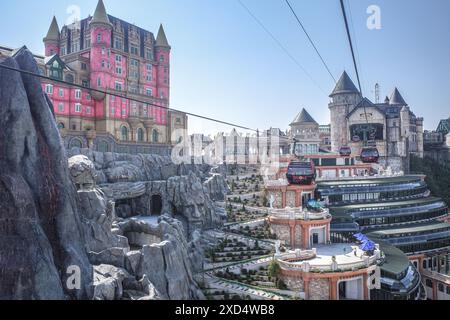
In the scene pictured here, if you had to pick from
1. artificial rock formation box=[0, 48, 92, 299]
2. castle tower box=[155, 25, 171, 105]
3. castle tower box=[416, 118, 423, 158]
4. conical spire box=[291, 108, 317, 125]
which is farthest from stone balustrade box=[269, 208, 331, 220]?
castle tower box=[416, 118, 423, 158]

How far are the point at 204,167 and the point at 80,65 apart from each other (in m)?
26.4

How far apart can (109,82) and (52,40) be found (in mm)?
14179

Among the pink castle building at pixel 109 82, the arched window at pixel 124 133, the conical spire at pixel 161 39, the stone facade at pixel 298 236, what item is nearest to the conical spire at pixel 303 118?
the pink castle building at pixel 109 82

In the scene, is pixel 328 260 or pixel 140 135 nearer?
pixel 328 260

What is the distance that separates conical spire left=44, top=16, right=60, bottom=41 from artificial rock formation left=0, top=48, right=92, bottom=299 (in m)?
47.4

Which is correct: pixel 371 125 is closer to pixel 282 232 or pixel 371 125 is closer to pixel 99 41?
pixel 282 232

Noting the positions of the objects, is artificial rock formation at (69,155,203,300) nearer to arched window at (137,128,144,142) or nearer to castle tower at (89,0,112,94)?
castle tower at (89,0,112,94)

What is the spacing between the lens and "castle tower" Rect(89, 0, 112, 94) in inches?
2267

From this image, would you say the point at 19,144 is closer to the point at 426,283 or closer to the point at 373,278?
the point at 373,278

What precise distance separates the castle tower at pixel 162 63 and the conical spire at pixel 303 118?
1335 inches

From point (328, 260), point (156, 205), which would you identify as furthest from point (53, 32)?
point (328, 260)

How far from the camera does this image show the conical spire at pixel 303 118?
86581 mm

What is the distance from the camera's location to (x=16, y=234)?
684 inches

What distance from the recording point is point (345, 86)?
81688mm
